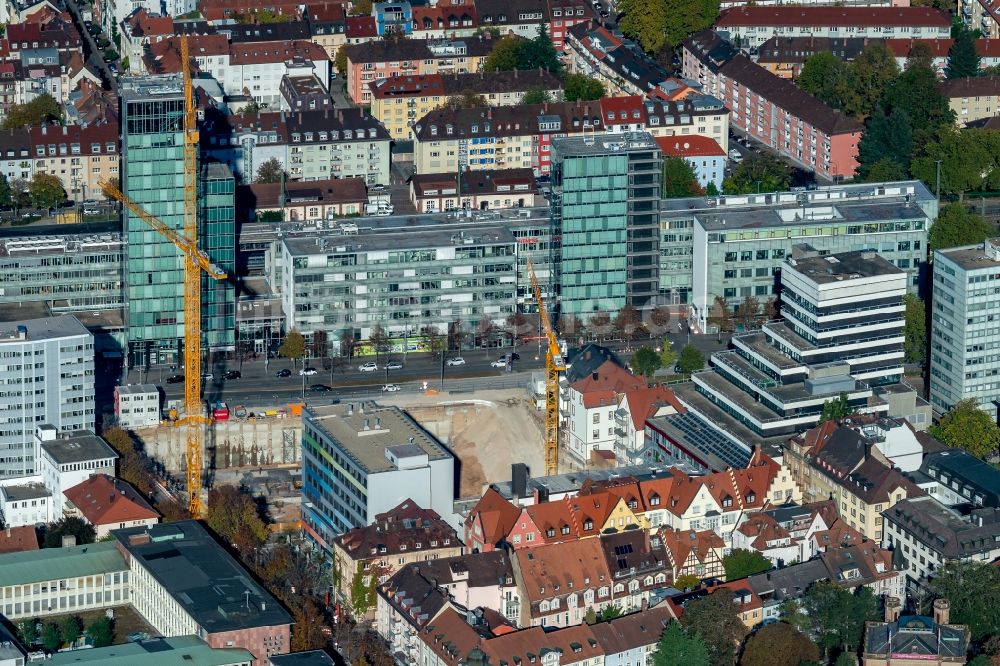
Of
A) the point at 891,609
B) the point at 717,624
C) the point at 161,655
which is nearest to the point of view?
the point at 161,655

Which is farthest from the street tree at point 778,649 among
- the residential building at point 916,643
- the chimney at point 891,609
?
the chimney at point 891,609

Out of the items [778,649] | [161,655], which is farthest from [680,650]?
[161,655]

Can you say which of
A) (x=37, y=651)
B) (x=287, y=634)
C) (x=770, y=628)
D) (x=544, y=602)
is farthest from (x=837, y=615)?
(x=37, y=651)

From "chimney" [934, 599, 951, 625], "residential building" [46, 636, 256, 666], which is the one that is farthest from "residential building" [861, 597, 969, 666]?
"residential building" [46, 636, 256, 666]

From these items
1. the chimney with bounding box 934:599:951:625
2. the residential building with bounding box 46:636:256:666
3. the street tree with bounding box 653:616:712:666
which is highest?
the chimney with bounding box 934:599:951:625

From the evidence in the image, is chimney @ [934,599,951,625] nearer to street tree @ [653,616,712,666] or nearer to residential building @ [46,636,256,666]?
street tree @ [653,616,712,666]

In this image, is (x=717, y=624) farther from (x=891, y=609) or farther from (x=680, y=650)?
(x=891, y=609)

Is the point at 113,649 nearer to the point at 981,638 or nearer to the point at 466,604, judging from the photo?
the point at 466,604
